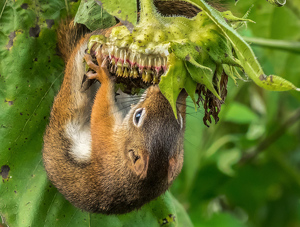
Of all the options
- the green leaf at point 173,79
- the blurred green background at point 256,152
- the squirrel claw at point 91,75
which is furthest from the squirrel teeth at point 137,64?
the blurred green background at point 256,152

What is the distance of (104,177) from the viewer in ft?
9.46

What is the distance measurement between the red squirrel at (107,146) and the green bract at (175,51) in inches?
21.8

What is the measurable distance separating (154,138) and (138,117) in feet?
0.63

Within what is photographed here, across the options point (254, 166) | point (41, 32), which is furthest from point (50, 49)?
point (254, 166)

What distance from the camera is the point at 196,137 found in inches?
136

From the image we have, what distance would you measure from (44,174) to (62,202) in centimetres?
25

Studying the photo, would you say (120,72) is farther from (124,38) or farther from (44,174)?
(44,174)

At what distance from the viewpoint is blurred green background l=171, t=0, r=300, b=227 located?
3830 mm

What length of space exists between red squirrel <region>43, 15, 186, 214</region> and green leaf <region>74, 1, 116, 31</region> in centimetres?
27

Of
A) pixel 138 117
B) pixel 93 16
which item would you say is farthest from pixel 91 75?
pixel 138 117

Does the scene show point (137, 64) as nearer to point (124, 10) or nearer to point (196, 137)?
point (124, 10)

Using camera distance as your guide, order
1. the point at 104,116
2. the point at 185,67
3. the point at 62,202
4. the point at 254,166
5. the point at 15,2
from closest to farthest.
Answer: the point at 185,67 → the point at 15,2 → the point at 104,116 → the point at 62,202 → the point at 254,166

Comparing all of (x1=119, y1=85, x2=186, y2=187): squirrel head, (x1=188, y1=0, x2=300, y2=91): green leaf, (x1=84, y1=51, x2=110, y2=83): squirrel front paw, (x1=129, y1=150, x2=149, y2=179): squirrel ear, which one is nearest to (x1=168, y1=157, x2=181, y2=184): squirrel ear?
(x1=119, y1=85, x2=186, y2=187): squirrel head

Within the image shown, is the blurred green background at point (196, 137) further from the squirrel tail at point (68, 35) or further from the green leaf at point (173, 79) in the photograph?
the green leaf at point (173, 79)
